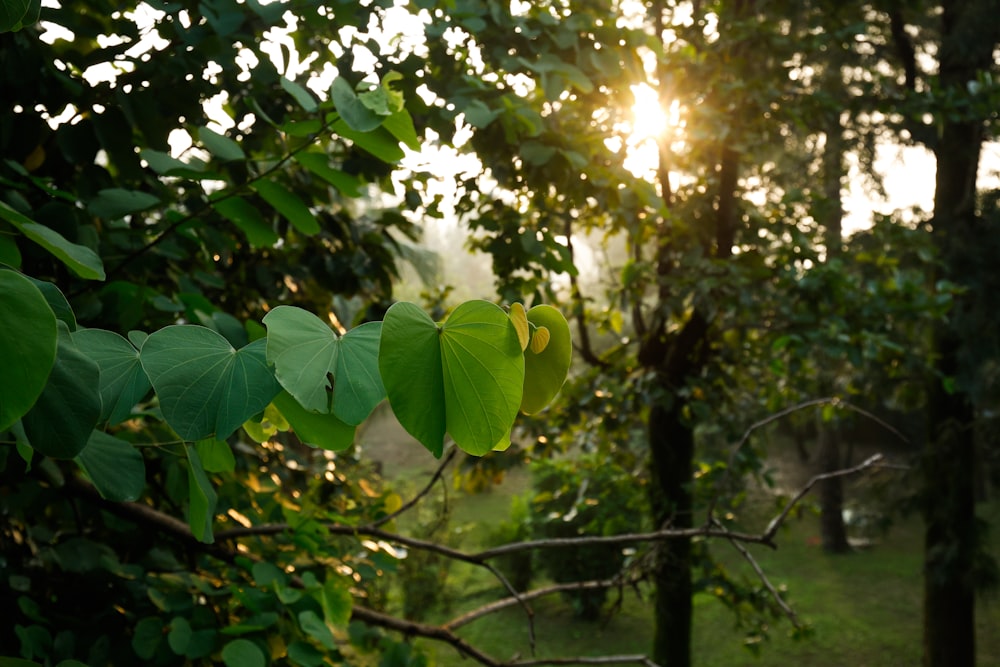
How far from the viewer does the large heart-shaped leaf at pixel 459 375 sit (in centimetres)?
41

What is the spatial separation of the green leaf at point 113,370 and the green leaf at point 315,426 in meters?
0.09

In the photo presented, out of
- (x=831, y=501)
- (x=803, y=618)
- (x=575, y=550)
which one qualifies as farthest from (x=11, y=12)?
(x=831, y=501)

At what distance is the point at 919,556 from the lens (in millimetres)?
10594

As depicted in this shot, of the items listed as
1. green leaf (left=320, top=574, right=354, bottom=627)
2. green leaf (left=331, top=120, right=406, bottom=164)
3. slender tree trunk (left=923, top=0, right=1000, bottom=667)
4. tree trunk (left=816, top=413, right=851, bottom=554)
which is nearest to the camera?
green leaf (left=331, top=120, right=406, bottom=164)

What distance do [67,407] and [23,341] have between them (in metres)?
0.07

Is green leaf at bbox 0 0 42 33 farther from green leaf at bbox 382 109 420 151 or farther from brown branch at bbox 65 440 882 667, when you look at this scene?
brown branch at bbox 65 440 882 667

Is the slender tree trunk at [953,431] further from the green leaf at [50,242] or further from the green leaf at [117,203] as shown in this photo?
the green leaf at [50,242]

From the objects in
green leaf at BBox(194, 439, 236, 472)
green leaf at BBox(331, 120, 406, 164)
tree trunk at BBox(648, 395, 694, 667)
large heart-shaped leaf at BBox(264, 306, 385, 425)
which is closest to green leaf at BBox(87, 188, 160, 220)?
green leaf at BBox(331, 120, 406, 164)

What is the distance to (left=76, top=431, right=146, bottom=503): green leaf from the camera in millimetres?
589

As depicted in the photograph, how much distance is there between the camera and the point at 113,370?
1.52 feet

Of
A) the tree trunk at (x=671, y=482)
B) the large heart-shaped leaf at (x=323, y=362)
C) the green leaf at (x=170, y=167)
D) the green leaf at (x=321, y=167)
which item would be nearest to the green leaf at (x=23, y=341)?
the large heart-shaped leaf at (x=323, y=362)

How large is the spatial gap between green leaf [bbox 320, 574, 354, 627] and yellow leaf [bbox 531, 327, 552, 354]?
84cm

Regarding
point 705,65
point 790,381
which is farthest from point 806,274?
point 705,65

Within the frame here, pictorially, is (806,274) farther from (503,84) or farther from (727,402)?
(503,84)
